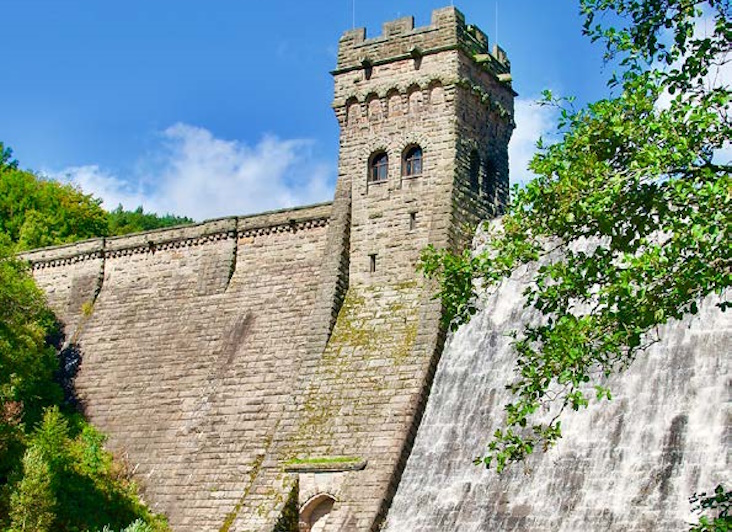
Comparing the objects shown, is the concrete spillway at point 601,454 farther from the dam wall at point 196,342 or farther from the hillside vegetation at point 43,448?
the hillside vegetation at point 43,448

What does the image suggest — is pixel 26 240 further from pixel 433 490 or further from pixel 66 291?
pixel 433 490

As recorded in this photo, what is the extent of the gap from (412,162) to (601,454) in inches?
401

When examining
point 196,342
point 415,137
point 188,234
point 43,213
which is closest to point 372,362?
point 415,137

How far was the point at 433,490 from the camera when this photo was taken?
73.6 ft

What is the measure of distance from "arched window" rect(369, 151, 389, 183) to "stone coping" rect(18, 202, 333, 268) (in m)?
1.46

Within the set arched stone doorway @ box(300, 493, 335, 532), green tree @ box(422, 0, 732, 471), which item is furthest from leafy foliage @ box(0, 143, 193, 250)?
green tree @ box(422, 0, 732, 471)

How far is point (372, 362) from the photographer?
→ 25.6m

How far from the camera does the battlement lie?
2823 centimetres

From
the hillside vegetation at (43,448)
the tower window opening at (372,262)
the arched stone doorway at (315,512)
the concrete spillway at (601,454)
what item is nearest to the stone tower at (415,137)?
the tower window opening at (372,262)

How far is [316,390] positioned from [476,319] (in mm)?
4017

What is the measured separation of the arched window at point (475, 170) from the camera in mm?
28359

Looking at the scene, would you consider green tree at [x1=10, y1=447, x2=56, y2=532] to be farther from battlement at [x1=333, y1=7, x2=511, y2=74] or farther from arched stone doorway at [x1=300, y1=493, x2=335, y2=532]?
battlement at [x1=333, y1=7, x2=511, y2=74]

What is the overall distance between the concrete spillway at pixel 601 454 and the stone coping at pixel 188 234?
7.46 metres

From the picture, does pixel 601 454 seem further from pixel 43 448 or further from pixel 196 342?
pixel 196 342
